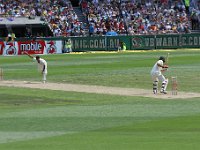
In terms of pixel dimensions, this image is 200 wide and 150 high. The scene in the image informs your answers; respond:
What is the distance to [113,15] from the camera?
257ft

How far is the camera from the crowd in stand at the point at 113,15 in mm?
74062

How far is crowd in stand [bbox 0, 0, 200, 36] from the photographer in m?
74.1

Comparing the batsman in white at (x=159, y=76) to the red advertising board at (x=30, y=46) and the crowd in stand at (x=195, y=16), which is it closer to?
the red advertising board at (x=30, y=46)

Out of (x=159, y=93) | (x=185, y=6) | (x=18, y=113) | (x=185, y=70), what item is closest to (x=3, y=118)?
(x=18, y=113)

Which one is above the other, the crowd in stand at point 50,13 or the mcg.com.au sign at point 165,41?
the crowd in stand at point 50,13

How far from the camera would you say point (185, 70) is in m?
44.2

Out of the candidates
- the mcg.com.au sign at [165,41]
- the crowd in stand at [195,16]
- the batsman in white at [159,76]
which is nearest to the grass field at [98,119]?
the batsman in white at [159,76]

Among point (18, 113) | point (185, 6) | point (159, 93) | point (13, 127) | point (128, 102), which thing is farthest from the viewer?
point (185, 6)

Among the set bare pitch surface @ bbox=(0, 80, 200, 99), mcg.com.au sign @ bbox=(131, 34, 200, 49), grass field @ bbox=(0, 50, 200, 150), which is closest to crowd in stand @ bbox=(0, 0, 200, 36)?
mcg.com.au sign @ bbox=(131, 34, 200, 49)

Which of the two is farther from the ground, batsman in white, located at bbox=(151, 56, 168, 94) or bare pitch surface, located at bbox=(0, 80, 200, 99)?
batsman in white, located at bbox=(151, 56, 168, 94)

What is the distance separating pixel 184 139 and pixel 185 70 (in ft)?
92.3

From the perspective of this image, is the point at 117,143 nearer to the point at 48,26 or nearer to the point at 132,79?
the point at 132,79

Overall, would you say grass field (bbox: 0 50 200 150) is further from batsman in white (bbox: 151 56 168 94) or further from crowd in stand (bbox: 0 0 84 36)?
crowd in stand (bbox: 0 0 84 36)

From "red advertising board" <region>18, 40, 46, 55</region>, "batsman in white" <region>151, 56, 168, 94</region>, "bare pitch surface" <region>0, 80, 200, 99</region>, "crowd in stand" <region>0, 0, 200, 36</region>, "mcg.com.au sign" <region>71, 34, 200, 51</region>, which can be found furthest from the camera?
"crowd in stand" <region>0, 0, 200, 36</region>
